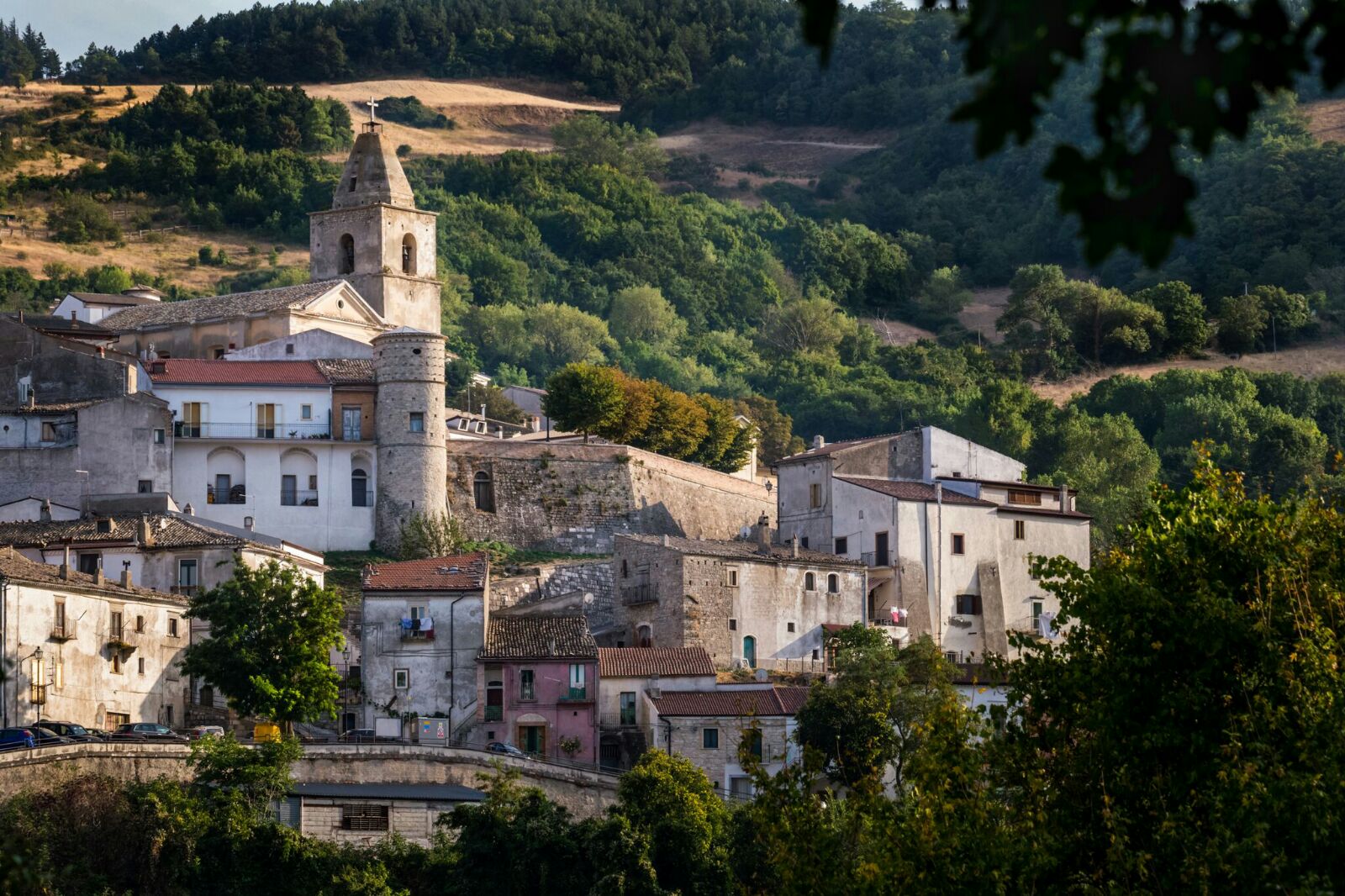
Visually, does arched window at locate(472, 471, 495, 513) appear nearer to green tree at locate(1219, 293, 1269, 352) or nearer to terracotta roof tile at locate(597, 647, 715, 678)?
terracotta roof tile at locate(597, 647, 715, 678)

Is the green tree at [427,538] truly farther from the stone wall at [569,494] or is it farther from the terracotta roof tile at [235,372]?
the terracotta roof tile at [235,372]

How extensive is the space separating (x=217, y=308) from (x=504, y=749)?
1203 inches

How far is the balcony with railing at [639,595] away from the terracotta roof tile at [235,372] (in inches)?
451

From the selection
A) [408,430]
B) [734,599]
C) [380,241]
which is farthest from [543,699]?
[380,241]

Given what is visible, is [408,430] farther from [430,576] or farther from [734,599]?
[734,599]

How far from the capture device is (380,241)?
80.5 m

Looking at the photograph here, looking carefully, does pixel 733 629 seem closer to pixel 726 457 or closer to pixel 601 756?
pixel 601 756

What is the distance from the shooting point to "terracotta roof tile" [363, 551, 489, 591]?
53.8 metres

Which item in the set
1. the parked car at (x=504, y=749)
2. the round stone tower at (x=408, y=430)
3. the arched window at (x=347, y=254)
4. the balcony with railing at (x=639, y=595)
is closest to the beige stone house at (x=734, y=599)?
the balcony with railing at (x=639, y=595)

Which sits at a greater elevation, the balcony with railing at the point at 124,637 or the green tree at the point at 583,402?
the green tree at the point at 583,402

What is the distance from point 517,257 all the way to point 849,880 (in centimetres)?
11495

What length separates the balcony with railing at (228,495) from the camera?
208ft

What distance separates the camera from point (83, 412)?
62625 millimetres

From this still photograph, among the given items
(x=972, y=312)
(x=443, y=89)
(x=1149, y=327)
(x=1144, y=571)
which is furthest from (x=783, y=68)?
(x=1144, y=571)
